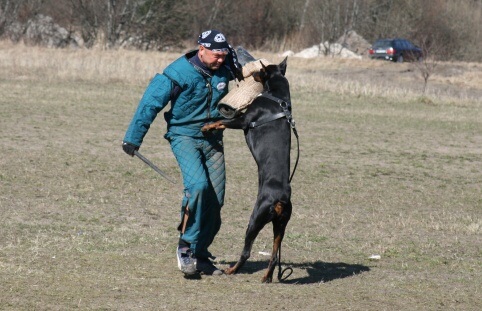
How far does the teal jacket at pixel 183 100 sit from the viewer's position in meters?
6.42

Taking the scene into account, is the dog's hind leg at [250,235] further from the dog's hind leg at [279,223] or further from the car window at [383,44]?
the car window at [383,44]

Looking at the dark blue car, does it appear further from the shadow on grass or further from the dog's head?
the dog's head

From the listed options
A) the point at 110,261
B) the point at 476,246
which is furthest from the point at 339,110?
the point at 110,261

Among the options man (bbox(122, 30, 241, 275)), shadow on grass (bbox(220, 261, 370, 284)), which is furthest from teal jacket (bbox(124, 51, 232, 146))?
shadow on grass (bbox(220, 261, 370, 284))

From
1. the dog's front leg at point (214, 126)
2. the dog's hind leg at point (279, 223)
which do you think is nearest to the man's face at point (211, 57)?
the dog's front leg at point (214, 126)

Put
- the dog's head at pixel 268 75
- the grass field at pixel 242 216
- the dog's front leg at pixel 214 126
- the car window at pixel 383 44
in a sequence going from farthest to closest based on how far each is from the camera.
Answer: the car window at pixel 383 44, the dog's head at pixel 268 75, the dog's front leg at pixel 214 126, the grass field at pixel 242 216

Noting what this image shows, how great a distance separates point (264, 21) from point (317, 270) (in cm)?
5220

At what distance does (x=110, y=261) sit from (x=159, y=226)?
6.00 ft

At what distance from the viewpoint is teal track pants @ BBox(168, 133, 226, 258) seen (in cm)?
646

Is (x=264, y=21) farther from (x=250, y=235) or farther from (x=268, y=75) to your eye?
(x=250, y=235)

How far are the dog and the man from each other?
0.21 metres

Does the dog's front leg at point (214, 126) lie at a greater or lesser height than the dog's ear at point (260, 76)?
lesser

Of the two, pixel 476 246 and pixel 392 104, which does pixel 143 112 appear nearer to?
pixel 476 246

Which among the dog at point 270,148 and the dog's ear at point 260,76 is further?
the dog's ear at point 260,76
